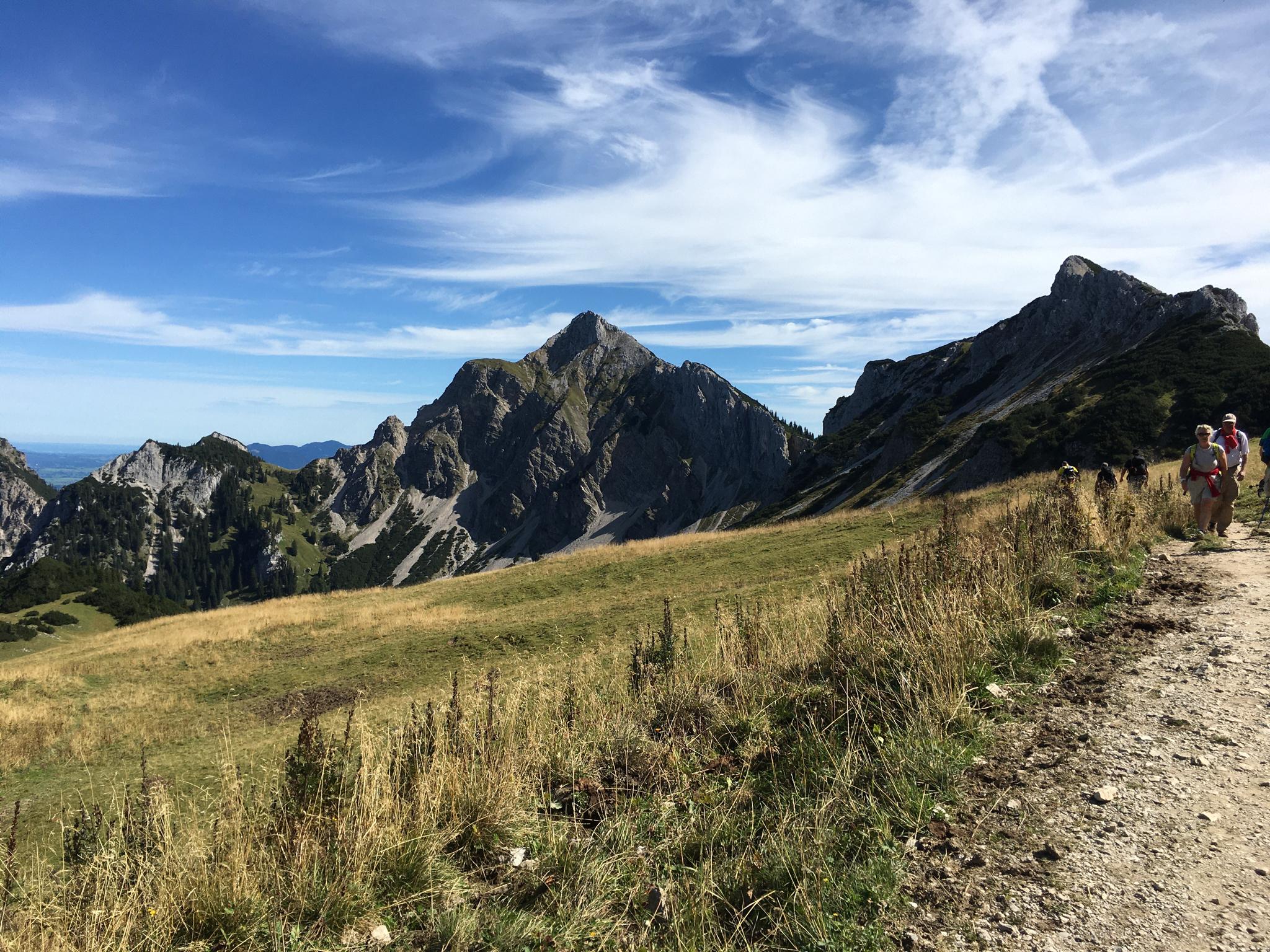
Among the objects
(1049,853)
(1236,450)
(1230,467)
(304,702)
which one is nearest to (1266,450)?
(1236,450)

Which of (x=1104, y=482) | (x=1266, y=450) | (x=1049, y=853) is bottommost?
(x=1049, y=853)

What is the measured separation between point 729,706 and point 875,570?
158 inches

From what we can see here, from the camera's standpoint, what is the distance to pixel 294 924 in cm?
405

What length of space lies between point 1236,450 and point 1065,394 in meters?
83.4

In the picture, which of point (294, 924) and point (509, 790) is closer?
point (294, 924)

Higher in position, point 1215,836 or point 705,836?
point 1215,836

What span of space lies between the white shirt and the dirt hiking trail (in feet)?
30.6

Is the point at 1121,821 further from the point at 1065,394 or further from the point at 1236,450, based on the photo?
the point at 1065,394

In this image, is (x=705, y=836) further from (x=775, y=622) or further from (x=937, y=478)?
(x=937, y=478)

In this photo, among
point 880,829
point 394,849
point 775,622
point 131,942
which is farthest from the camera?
point 775,622

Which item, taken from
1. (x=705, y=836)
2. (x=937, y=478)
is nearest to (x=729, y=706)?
(x=705, y=836)

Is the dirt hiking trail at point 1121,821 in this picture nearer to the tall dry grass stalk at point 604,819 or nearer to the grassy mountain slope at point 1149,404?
the tall dry grass stalk at point 604,819

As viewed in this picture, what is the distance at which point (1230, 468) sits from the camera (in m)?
13.3

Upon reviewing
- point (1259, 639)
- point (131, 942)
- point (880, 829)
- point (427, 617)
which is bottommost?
point (427, 617)
